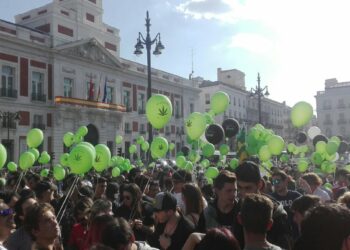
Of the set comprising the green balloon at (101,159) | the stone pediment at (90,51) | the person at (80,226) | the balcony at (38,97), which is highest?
the stone pediment at (90,51)

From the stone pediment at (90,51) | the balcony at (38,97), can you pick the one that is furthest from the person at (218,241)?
the stone pediment at (90,51)

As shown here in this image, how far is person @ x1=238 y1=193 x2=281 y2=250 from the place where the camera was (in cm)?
262

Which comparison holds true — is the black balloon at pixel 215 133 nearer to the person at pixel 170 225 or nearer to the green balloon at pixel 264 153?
the green balloon at pixel 264 153

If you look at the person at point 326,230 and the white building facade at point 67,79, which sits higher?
the white building facade at point 67,79

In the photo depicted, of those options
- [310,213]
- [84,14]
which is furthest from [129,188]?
[84,14]

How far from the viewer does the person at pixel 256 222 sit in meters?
2.62

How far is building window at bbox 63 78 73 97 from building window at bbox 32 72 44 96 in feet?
6.57

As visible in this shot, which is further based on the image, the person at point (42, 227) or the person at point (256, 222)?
the person at point (42, 227)

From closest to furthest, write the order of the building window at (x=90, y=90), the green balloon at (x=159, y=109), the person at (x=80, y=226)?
1. the person at (x=80, y=226)
2. the green balloon at (x=159, y=109)
3. the building window at (x=90, y=90)

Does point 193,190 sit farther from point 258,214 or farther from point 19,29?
point 19,29

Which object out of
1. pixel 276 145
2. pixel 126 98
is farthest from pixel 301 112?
pixel 126 98

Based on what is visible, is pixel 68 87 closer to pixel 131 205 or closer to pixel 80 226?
pixel 131 205

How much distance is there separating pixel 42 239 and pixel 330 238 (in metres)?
2.39

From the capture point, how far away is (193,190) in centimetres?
412
